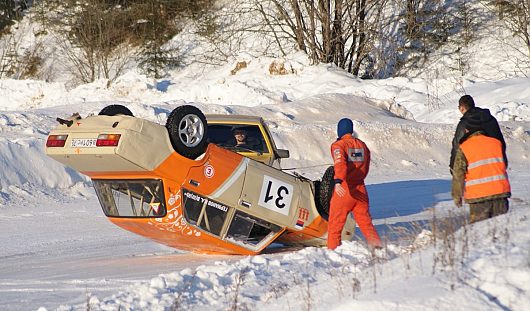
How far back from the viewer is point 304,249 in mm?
10242

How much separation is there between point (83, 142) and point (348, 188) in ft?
10.5

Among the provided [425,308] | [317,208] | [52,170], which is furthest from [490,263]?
[52,170]

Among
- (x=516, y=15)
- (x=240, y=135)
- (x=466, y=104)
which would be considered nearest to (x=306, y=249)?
(x=466, y=104)

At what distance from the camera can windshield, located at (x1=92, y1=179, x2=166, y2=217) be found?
1005 cm

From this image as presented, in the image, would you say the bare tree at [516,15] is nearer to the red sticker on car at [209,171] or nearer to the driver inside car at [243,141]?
the driver inside car at [243,141]

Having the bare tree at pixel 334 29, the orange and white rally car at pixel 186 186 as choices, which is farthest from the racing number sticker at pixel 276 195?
the bare tree at pixel 334 29

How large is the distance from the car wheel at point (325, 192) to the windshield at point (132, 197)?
2177 mm

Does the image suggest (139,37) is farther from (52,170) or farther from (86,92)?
(52,170)

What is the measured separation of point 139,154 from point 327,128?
15272mm

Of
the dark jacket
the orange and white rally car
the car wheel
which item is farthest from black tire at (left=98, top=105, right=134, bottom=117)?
the dark jacket

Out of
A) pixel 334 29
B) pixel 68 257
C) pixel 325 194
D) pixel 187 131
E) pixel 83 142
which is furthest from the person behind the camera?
pixel 334 29

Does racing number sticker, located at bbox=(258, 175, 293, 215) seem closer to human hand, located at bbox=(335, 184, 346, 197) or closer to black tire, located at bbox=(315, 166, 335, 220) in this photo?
black tire, located at bbox=(315, 166, 335, 220)

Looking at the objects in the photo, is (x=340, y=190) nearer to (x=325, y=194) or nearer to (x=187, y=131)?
(x=325, y=194)

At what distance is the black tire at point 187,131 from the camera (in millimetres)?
9852
